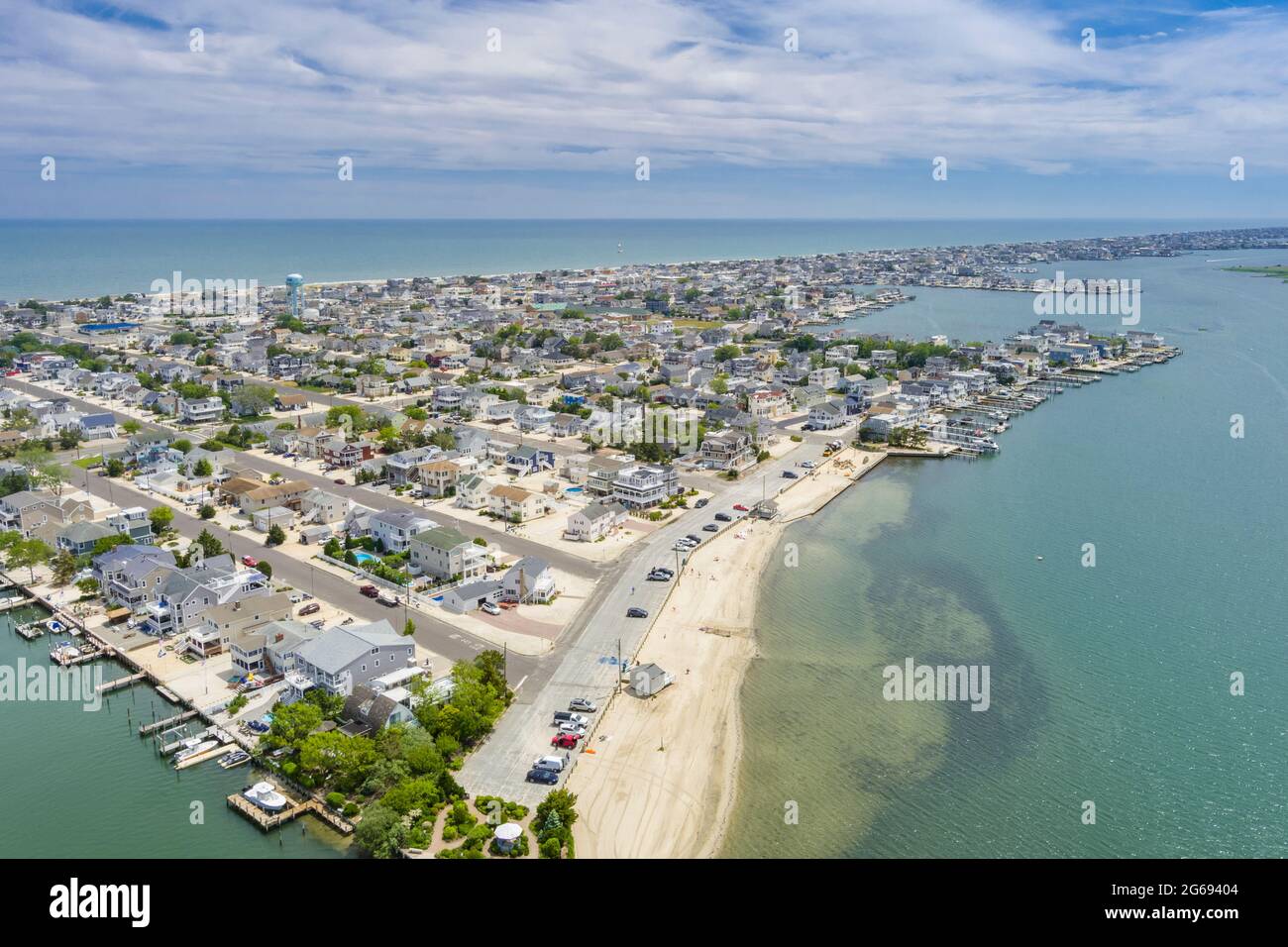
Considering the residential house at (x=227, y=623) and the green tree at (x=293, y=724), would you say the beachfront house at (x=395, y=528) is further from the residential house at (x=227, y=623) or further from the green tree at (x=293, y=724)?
the green tree at (x=293, y=724)

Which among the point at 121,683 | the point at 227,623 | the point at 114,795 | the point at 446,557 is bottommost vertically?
the point at 114,795

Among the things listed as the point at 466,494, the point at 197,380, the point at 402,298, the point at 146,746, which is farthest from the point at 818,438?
the point at 402,298

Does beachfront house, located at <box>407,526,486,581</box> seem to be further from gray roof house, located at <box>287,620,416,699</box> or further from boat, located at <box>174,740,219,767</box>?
boat, located at <box>174,740,219,767</box>

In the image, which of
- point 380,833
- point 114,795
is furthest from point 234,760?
point 380,833

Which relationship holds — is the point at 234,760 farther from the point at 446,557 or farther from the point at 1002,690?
the point at 1002,690

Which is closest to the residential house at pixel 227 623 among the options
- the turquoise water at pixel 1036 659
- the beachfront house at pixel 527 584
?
the beachfront house at pixel 527 584
